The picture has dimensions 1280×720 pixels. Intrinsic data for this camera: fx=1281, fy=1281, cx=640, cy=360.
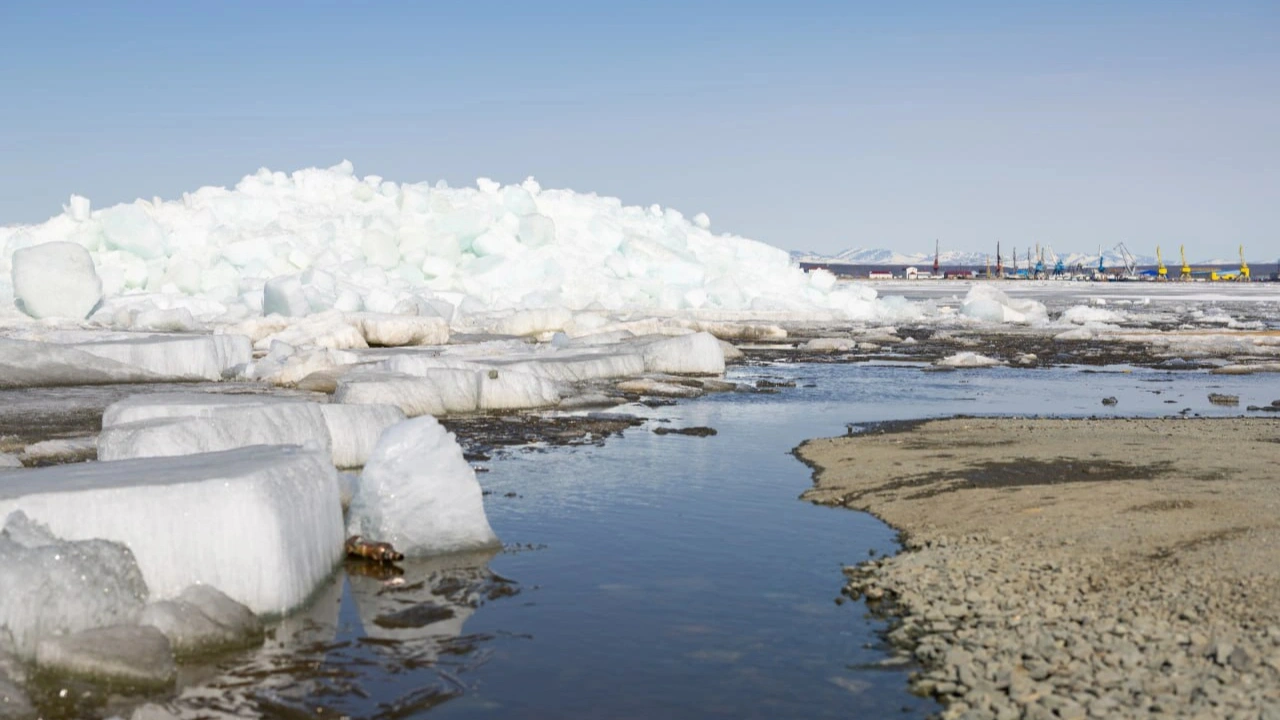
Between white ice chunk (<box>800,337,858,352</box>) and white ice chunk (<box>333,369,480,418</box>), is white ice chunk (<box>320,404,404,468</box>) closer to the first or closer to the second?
white ice chunk (<box>333,369,480,418</box>)

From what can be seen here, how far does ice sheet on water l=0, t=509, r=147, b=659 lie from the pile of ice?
24747 mm

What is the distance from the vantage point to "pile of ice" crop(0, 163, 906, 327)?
3262 cm

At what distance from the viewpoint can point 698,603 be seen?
8117mm

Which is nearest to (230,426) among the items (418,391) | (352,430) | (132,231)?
(352,430)

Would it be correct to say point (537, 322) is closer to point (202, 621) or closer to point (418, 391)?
point (418, 391)

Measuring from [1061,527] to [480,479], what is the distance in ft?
17.9

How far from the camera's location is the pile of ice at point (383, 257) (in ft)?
107

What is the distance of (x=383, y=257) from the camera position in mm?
38375

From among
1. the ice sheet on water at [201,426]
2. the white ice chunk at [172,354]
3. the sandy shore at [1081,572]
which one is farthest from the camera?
the white ice chunk at [172,354]

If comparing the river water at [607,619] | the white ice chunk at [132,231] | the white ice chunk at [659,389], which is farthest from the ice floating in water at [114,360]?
the white ice chunk at [132,231]

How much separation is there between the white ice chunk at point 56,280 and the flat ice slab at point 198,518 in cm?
2533

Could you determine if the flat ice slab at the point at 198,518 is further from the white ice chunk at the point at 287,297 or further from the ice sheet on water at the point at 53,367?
the white ice chunk at the point at 287,297

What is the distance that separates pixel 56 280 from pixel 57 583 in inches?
1070

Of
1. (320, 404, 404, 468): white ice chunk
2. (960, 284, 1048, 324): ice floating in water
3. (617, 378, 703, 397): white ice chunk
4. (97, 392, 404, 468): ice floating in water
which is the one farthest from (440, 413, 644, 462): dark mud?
(960, 284, 1048, 324): ice floating in water
